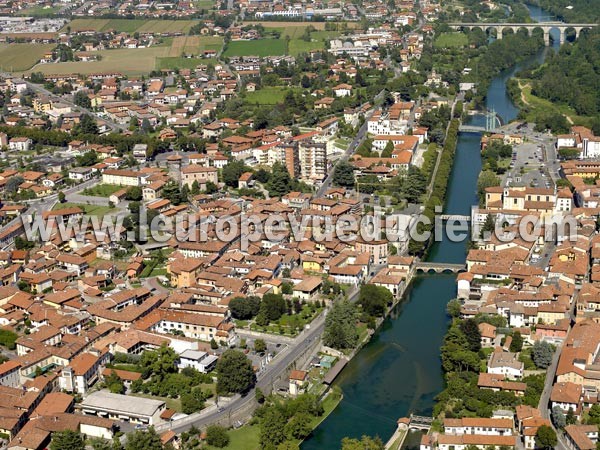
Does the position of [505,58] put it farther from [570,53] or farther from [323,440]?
[323,440]

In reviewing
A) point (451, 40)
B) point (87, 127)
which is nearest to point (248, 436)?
point (87, 127)

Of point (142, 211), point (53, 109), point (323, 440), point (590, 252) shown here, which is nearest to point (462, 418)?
point (323, 440)

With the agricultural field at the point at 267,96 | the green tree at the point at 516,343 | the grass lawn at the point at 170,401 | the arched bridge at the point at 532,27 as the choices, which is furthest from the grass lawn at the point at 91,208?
the arched bridge at the point at 532,27

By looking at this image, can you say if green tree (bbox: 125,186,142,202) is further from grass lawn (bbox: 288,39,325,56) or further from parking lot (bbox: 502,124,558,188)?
grass lawn (bbox: 288,39,325,56)

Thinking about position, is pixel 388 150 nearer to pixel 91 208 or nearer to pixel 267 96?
pixel 91 208

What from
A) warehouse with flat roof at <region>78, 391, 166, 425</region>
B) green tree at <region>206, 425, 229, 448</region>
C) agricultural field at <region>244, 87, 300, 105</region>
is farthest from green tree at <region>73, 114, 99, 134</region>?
green tree at <region>206, 425, 229, 448</region>

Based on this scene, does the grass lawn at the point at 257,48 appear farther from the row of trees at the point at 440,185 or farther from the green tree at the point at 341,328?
the green tree at the point at 341,328

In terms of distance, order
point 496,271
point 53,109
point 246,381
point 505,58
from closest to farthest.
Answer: point 246,381, point 496,271, point 53,109, point 505,58
